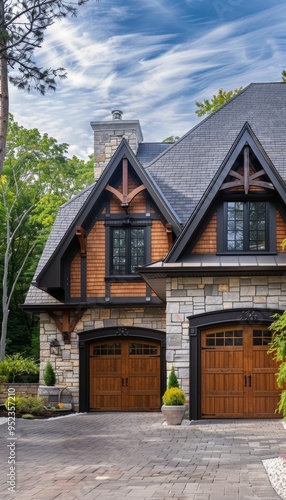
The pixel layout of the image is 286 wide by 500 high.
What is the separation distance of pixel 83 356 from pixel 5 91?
7.55 meters

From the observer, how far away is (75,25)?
49.7ft

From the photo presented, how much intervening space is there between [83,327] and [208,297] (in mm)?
4716

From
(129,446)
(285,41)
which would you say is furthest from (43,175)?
(129,446)

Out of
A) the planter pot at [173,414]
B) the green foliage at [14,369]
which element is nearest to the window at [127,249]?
the green foliage at [14,369]

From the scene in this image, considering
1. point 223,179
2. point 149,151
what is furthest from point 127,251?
point 149,151

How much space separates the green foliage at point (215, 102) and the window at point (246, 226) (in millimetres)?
14790

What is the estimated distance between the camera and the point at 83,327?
63.4 feet

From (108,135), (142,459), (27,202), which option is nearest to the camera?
(142,459)

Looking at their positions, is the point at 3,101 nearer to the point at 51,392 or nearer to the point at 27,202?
the point at 51,392

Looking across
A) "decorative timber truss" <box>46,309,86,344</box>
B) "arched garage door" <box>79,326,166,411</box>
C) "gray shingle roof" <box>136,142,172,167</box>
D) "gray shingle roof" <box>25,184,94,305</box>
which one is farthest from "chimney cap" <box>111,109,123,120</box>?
"arched garage door" <box>79,326,166,411</box>

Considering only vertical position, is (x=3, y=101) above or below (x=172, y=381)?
above

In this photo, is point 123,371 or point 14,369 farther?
point 14,369

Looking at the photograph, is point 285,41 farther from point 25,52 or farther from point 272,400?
point 272,400

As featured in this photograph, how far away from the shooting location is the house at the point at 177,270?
15.9m
